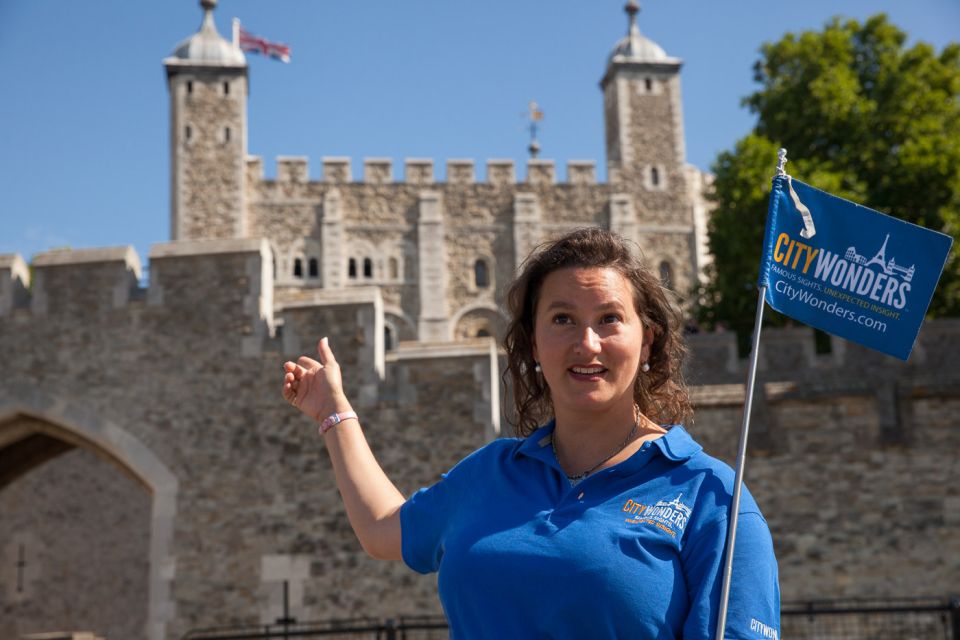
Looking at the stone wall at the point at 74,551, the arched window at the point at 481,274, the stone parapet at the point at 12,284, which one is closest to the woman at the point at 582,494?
the stone parapet at the point at 12,284

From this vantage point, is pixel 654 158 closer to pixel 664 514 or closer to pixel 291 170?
pixel 291 170

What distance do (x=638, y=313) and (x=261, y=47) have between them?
46756 millimetres

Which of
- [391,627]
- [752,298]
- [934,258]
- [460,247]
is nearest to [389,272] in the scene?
[460,247]

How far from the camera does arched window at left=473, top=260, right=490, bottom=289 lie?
150 feet

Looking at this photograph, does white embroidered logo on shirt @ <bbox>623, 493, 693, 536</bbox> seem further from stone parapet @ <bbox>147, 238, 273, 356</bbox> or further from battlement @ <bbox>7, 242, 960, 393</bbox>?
stone parapet @ <bbox>147, 238, 273, 356</bbox>

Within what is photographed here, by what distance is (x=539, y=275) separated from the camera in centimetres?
289

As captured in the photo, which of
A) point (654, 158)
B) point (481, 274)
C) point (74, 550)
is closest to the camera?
point (74, 550)

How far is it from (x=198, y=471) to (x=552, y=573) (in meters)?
9.34

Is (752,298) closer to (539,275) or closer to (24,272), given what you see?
(24,272)

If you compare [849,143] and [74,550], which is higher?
[849,143]

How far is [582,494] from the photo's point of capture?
260 centimetres

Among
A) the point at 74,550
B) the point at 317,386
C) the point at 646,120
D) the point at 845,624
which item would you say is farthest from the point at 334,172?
the point at 317,386

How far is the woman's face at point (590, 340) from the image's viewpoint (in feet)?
8.93

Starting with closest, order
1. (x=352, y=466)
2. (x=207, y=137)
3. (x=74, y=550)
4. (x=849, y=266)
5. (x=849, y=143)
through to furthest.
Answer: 1. (x=352, y=466)
2. (x=849, y=266)
3. (x=74, y=550)
4. (x=849, y=143)
5. (x=207, y=137)
